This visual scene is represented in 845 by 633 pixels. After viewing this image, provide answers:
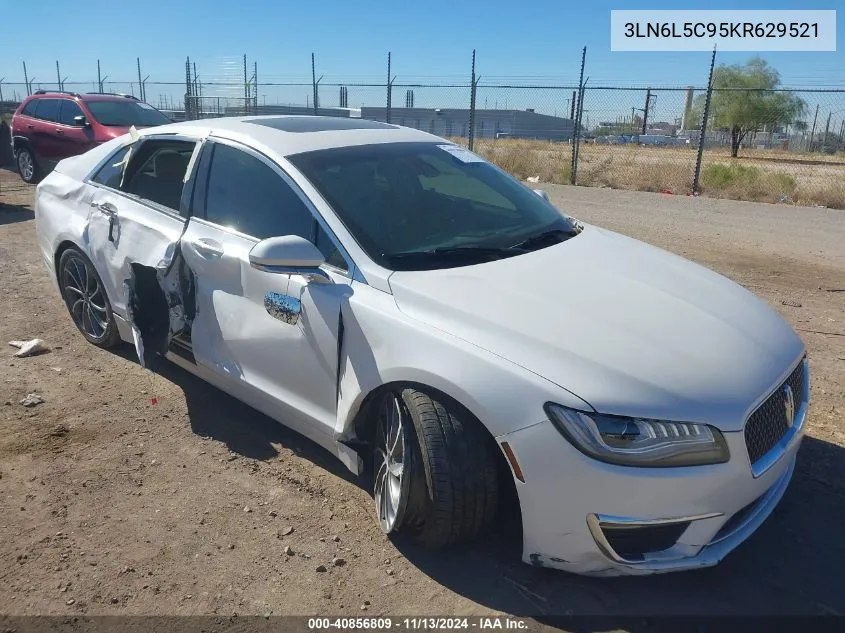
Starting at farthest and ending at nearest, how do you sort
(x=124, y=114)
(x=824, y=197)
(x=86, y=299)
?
(x=824, y=197), (x=124, y=114), (x=86, y=299)

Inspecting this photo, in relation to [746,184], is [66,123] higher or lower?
higher

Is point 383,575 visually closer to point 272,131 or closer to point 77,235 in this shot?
point 272,131

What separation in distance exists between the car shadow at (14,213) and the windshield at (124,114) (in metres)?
2.21

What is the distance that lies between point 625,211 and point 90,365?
8829mm

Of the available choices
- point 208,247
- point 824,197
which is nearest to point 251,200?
point 208,247

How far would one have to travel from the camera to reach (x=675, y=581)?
266 centimetres

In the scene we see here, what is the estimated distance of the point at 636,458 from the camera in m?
2.28

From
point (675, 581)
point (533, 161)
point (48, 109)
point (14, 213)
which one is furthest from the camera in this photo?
point (533, 161)

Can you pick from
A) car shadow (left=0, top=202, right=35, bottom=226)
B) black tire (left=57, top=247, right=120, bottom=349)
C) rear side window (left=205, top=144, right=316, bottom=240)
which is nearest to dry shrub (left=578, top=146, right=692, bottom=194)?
car shadow (left=0, top=202, right=35, bottom=226)

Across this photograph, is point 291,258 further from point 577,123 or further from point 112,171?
point 577,123

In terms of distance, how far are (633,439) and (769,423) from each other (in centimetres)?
63

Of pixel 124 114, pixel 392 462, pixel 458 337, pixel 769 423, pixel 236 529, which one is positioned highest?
pixel 124 114

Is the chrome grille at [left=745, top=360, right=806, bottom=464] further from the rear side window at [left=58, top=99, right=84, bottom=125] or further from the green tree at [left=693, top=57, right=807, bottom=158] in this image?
the green tree at [left=693, top=57, right=807, bottom=158]

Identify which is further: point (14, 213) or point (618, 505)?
point (14, 213)
